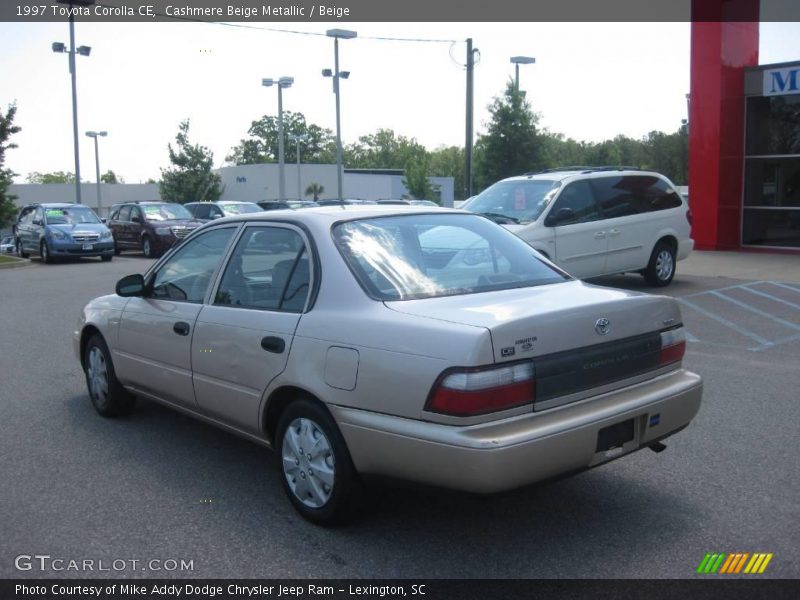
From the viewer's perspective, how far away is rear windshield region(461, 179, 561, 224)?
12.1m

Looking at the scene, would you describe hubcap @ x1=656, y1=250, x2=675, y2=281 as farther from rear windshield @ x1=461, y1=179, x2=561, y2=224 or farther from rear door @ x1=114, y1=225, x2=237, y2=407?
rear door @ x1=114, y1=225, x2=237, y2=407

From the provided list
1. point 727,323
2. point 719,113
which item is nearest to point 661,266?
point 727,323

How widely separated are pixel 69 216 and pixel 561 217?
A: 17.1 meters

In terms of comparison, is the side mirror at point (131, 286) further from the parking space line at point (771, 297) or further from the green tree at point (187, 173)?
the green tree at point (187, 173)

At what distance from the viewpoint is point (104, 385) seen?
6.30 meters

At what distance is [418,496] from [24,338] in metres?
7.32

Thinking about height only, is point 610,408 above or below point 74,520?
above

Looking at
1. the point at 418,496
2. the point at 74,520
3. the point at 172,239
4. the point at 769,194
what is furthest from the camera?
the point at 172,239

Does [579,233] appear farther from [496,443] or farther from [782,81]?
[782,81]

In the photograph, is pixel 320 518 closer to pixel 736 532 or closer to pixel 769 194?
pixel 736 532

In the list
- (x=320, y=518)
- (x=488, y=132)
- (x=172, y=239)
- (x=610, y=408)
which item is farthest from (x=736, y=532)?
(x=488, y=132)

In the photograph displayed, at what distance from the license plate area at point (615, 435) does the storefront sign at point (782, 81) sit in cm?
1771

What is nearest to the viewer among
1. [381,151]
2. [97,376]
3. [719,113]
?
[97,376]

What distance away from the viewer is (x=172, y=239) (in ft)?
80.7
